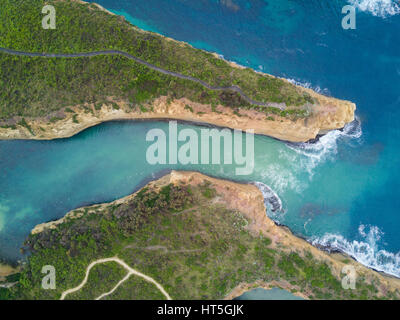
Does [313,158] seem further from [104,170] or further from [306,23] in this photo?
[104,170]

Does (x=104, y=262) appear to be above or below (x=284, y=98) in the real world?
below

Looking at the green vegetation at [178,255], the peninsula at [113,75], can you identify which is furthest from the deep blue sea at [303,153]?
the peninsula at [113,75]

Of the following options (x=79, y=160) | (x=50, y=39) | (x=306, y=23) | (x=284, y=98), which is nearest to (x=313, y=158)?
(x=284, y=98)

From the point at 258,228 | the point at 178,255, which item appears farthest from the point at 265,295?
the point at 178,255

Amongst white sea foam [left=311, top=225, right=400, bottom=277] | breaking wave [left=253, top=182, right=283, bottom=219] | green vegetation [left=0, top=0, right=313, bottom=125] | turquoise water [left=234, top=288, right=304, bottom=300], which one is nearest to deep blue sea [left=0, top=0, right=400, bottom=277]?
white sea foam [left=311, top=225, right=400, bottom=277]

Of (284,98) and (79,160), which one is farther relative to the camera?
(79,160)

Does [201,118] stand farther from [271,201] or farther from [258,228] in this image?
[258,228]
